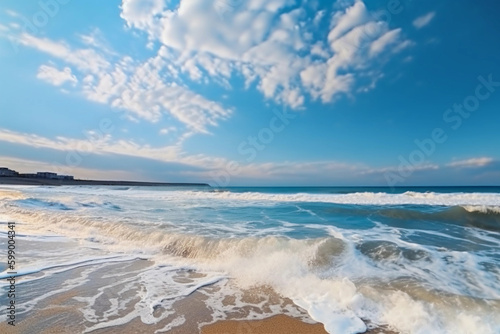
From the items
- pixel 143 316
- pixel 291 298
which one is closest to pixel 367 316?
pixel 291 298

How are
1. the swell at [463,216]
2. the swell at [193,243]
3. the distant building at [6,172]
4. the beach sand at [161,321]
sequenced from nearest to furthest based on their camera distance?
1. the beach sand at [161,321]
2. the swell at [193,243]
3. the swell at [463,216]
4. the distant building at [6,172]

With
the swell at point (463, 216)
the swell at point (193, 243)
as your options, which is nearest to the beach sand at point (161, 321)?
the swell at point (193, 243)

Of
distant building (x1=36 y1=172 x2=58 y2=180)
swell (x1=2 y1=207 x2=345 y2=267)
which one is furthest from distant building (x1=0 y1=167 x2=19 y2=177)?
Answer: swell (x1=2 y1=207 x2=345 y2=267)

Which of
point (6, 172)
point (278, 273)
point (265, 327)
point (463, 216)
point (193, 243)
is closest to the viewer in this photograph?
point (265, 327)

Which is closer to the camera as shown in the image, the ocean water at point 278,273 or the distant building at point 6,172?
the ocean water at point 278,273

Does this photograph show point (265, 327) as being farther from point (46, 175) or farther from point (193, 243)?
point (46, 175)

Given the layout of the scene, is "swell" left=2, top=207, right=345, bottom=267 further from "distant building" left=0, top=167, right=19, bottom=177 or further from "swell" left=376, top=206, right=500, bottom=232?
"distant building" left=0, top=167, right=19, bottom=177

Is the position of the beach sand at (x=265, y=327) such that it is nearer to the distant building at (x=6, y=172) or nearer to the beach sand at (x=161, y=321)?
the beach sand at (x=161, y=321)

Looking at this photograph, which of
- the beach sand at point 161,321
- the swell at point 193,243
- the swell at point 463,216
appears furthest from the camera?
the swell at point 463,216

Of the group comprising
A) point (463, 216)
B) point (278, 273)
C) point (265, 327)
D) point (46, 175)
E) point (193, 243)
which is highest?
point (46, 175)

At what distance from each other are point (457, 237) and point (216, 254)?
8.12 meters

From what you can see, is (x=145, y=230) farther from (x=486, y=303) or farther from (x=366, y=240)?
(x=486, y=303)

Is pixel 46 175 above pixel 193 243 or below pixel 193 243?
above

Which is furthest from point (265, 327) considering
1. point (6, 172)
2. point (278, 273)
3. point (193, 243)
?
point (6, 172)
